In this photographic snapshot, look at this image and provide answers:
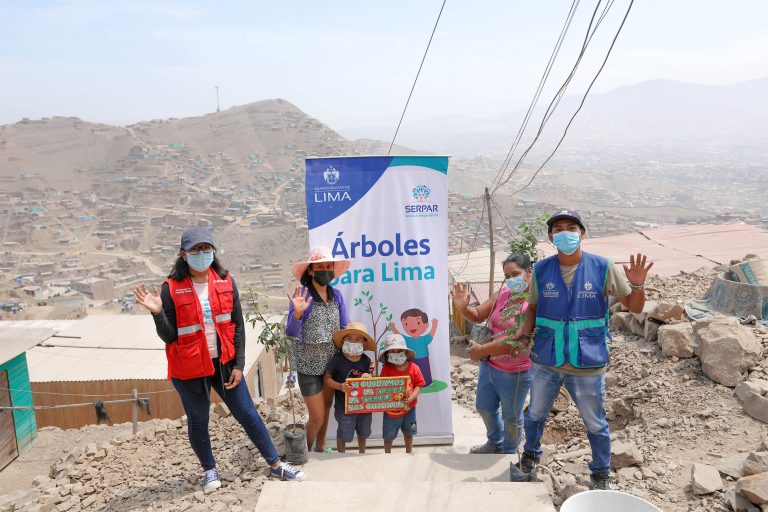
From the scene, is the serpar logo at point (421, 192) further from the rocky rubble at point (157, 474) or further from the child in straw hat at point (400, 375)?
the rocky rubble at point (157, 474)

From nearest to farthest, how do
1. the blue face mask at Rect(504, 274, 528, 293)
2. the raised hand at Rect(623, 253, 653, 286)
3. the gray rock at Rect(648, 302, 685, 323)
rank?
the raised hand at Rect(623, 253, 653, 286) → the blue face mask at Rect(504, 274, 528, 293) → the gray rock at Rect(648, 302, 685, 323)

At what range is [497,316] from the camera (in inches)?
152

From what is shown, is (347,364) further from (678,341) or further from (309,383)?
(678,341)

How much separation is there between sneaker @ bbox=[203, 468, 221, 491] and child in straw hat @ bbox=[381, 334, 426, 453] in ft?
4.13

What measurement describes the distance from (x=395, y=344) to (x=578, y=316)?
1371 millimetres

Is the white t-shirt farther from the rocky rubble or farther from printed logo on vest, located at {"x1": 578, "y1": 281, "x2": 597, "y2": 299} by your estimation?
printed logo on vest, located at {"x1": 578, "y1": 281, "x2": 597, "y2": 299}

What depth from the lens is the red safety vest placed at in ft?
10.8

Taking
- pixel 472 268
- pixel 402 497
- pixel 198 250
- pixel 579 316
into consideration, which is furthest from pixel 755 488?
pixel 472 268

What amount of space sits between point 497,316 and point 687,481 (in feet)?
5.73

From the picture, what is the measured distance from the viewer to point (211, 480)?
11.8 feet

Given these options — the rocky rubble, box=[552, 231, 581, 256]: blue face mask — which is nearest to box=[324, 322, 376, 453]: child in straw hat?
the rocky rubble

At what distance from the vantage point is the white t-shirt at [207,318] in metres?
3.36

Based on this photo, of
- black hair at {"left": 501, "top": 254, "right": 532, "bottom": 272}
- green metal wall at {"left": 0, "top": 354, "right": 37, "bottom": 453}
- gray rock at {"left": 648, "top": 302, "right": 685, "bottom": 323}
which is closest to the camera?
black hair at {"left": 501, "top": 254, "right": 532, "bottom": 272}

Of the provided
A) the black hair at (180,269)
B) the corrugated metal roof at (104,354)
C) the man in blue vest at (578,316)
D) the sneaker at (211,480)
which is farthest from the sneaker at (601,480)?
the corrugated metal roof at (104,354)
